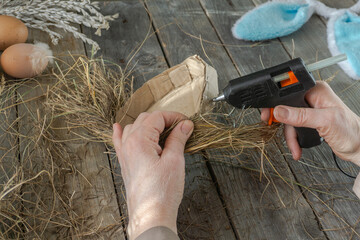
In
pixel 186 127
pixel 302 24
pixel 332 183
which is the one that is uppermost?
pixel 186 127

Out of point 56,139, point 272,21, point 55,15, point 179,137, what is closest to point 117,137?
point 179,137

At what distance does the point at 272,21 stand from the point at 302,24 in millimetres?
120

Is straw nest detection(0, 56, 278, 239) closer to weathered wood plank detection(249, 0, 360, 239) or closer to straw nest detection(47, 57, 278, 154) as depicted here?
straw nest detection(47, 57, 278, 154)

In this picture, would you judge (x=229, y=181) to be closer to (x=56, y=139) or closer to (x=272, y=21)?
(x=56, y=139)

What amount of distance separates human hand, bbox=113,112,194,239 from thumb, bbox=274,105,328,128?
26 cm

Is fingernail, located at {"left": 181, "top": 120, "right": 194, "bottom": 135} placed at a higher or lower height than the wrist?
higher

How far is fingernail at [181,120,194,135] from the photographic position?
0.97 meters

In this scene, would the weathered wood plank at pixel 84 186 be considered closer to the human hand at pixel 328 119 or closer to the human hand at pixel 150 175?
the human hand at pixel 150 175

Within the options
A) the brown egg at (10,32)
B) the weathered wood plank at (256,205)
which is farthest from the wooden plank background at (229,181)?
the brown egg at (10,32)

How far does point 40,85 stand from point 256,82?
2.37 feet

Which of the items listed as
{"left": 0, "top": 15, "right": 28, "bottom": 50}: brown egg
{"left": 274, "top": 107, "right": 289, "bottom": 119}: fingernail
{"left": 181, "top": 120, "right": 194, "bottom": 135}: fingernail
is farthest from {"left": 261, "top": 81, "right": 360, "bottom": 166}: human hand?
{"left": 0, "top": 15, "right": 28, "bottom": 50}: brown egg

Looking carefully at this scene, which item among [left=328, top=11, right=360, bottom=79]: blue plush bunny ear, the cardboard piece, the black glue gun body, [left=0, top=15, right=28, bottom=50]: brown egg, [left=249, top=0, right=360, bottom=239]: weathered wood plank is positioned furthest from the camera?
[left=328, top=11, right=360, bottom=79]: blue plush bunny ear

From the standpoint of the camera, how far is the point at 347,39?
5.02 ft

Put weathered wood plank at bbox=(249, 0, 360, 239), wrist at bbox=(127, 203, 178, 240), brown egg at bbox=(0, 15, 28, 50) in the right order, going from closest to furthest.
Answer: wrist at bbox=(127, 203, 178, 240) < weathered wood plank at bbox=(249, 0, 360, 239) < brown egg at bbox=(0, 15, 28, 50)
